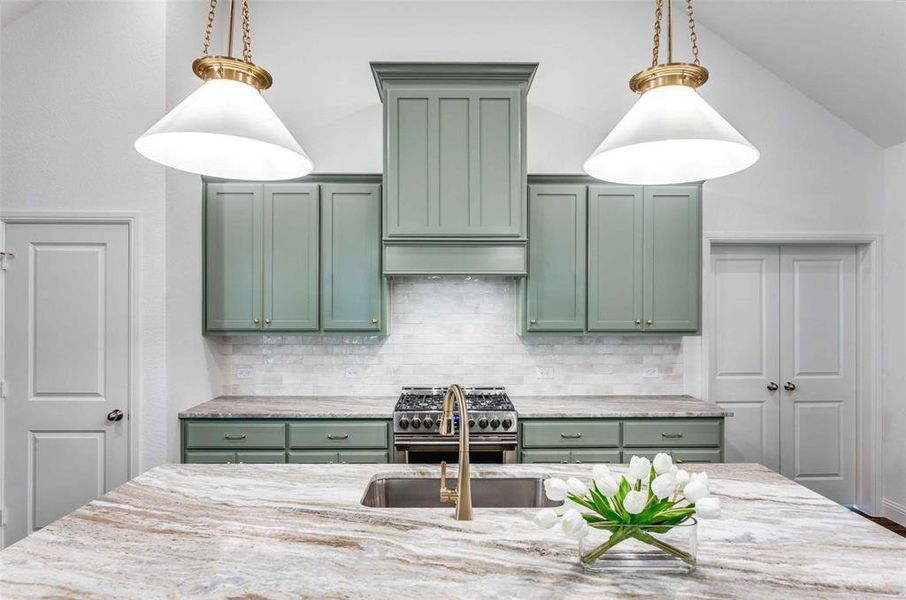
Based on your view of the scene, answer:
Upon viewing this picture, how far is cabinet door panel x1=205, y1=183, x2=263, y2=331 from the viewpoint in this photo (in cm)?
337

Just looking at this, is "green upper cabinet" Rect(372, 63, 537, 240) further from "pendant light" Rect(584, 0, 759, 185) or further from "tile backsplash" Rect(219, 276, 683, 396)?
"pendant light" Rect(584, 0, 759, 185)

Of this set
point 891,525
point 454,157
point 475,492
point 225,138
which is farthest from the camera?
point 891,525

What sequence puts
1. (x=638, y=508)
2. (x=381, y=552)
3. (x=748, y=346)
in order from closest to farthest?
1. (x=638, y=508)
2. (x=381, y=552)
3. (x=748, y=346)

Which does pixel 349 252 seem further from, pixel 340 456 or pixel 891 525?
pixel 891 525

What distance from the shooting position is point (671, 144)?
1.58 meters

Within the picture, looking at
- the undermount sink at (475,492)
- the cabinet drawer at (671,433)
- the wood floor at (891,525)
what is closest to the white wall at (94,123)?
the undermount sink at (475,492)

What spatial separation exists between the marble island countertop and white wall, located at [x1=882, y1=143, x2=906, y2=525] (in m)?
1.55

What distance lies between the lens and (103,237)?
10.0 ft

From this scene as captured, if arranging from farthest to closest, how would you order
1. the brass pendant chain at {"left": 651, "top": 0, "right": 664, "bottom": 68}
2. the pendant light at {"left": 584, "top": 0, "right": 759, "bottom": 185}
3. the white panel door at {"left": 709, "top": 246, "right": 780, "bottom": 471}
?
the white panel door at {"left": 709, "top": 246, "right": 780, "bottom": 471}
the brass pendant chain at {"left": 651, "top": 0, "right": 664, "bottom": 68}
the pendant light at {"left": 584, "top": 0, "right": 759, "bottom": 185}

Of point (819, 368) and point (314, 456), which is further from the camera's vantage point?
point (819, 368)

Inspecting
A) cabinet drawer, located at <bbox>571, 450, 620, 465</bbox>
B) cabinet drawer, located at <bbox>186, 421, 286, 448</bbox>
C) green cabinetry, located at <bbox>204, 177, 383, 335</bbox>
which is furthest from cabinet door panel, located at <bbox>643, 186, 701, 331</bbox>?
cabinet drawer, located at <bbox>186, 421, 286, 448</bbox>

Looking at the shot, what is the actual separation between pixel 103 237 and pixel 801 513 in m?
3.70

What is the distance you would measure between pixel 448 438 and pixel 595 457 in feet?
3.13

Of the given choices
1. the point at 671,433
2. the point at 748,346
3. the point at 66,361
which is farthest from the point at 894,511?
the point at 66,361
